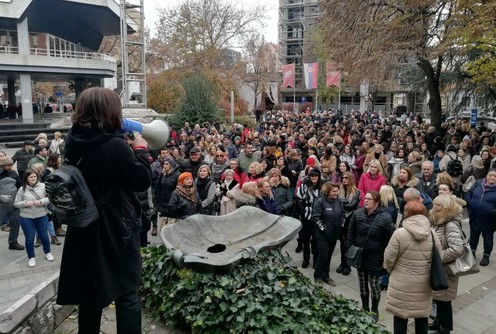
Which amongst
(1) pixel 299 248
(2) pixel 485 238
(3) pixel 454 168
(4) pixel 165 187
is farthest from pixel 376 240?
(3) pixel 454 168

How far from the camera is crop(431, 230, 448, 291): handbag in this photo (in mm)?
4137

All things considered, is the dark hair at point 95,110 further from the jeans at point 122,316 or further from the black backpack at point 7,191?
the black backpack at point 7,191

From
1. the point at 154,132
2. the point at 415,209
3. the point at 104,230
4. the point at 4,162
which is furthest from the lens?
the point at 4,162

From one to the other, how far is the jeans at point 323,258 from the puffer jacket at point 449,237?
5.99 feet

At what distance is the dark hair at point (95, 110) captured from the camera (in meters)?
2.40

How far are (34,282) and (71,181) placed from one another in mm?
5083

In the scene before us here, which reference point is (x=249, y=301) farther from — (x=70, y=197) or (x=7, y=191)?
(x=7, y=191)

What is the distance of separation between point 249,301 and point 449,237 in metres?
2.68

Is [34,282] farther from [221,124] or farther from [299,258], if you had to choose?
[221,124]

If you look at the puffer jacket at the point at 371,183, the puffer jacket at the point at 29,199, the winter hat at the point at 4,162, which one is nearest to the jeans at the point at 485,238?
the puffer jacket at the point at 371,183

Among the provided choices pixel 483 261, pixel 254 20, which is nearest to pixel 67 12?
pixel 254 20

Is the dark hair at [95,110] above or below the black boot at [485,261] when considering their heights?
above

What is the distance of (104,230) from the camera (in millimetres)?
2496

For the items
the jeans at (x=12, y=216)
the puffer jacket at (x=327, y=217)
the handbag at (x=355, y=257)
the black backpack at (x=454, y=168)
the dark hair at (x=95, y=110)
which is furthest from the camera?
the black backpack at (x=454, y=168)
